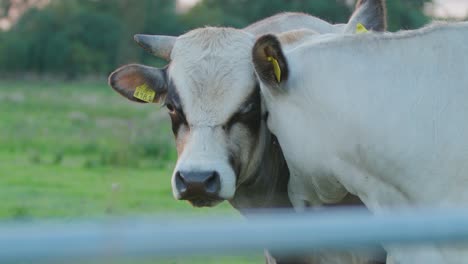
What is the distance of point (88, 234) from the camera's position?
50.1 inches

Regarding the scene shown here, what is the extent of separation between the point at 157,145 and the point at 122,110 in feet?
39.8

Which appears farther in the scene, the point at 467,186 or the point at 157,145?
the point at 157,145

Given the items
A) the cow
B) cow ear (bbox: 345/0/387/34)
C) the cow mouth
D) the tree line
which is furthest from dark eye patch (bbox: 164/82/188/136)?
the tree line

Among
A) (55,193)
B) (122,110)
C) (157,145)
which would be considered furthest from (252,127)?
(122,110)

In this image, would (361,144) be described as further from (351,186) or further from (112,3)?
(112,3)

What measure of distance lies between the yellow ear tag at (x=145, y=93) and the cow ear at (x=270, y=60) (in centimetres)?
87

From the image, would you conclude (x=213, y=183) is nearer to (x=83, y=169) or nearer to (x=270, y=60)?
(x=270, y=60)

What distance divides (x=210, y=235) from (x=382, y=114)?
2.47m

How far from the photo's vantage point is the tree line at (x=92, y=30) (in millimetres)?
59375

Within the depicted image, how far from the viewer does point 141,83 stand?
15.8 feet

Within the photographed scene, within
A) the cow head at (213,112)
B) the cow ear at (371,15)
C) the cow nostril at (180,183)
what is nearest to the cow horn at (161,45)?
the cow head at (213,112)

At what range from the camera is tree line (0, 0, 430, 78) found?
59.4m

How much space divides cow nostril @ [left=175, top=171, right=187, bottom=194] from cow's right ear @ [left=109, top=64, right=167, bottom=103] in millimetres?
804

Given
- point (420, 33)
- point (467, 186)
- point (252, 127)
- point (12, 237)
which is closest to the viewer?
point (12, 237)
